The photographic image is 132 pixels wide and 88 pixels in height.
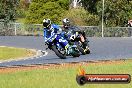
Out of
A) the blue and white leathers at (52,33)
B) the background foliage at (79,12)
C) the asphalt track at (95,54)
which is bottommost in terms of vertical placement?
the asphalt track at (95,54)

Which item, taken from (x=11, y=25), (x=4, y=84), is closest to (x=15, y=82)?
(x=4, y=84)

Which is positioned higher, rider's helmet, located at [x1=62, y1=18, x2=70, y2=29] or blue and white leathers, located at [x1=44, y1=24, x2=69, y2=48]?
rider's helmet, located at [x1=62, y1=18, x2=70, y2=29]

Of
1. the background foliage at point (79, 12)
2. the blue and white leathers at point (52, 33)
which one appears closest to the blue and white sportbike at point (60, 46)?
the blue and white leathers at point (52, 33)

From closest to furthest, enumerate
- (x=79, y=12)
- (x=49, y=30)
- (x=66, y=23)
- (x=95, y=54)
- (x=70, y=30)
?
(x=49, y=30) < (x=66, y=23) < (x=70, y=30) < (x=95, y=54) < (x=79, y=12)

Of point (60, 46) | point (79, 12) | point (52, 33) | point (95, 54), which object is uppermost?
point (79, 12)

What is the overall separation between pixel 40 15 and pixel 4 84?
41672 mm

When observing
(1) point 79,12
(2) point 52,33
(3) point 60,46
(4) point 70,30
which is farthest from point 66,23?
(1) point 79,12

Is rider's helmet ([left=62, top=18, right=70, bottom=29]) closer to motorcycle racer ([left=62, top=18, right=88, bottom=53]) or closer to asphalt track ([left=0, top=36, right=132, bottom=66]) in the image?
motorcycle racer ([left=62, top=18, right=88, bottom=53])

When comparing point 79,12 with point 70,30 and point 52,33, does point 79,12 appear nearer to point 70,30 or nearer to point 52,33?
point 70,30

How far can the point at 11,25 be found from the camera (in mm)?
45312

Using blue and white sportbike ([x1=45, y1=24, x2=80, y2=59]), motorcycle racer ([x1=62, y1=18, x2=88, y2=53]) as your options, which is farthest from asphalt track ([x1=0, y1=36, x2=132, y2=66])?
motorcycle racer ([x1=62, y1=18, x2=88, y2=53])

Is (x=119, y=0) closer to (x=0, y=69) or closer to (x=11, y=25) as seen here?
(x=11, y=25)

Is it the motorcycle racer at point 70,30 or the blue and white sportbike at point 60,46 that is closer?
the blue and white sportbike at point 60,46

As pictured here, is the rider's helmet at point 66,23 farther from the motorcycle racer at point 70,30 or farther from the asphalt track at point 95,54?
the asphalt track at point 95,54
